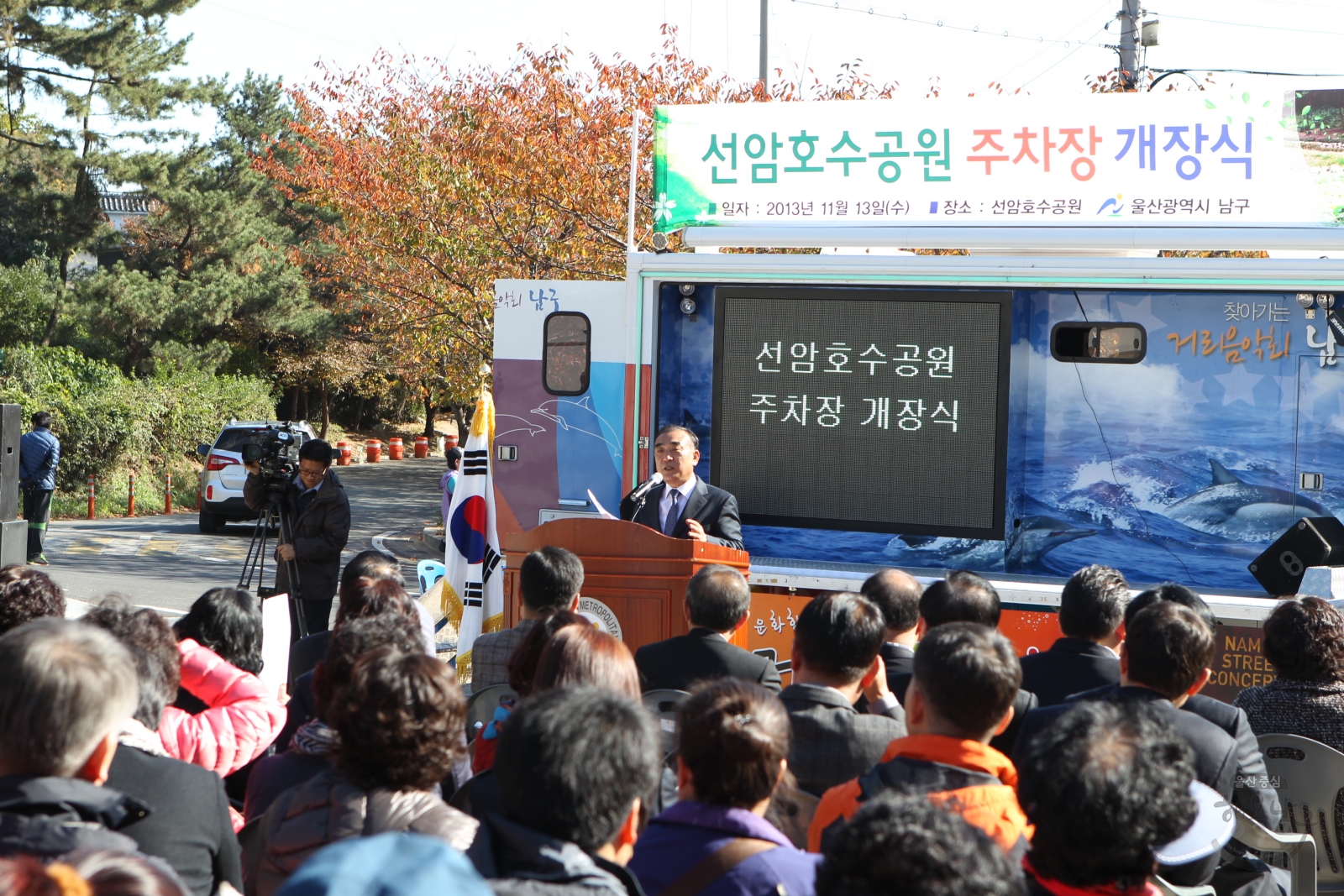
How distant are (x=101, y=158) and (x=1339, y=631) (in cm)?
3160

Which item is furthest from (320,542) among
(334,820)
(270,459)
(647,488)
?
(334,820)

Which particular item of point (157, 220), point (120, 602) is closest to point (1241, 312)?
point (120, 602)

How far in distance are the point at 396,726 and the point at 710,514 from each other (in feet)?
13.2

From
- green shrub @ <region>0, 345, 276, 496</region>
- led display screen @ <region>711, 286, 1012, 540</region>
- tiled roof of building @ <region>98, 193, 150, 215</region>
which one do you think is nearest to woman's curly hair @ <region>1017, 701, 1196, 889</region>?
led display screen @ <region>711, 286, 1012, 540</region>

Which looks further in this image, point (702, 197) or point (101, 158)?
point (101, 158)

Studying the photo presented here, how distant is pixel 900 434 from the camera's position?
6.95m

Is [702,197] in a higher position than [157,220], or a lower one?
lower

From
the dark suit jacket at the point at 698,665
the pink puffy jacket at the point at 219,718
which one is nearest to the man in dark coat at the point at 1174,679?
the dark suit jacket at the point at 698,665

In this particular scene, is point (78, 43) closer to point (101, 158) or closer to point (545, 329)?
point (101, 158)

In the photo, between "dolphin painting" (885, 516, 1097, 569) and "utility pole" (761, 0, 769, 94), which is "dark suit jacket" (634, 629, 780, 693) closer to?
"dolphin painting" (885, 516, 1097, 569)

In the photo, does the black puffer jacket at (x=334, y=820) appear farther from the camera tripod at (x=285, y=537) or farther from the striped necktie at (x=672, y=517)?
the camera tripod at (x=285, y=537)

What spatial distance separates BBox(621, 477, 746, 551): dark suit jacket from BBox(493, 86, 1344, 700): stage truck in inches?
11.9

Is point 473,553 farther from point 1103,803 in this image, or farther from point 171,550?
point 171,550

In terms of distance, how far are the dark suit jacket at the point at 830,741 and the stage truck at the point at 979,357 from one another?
9.68 feet
